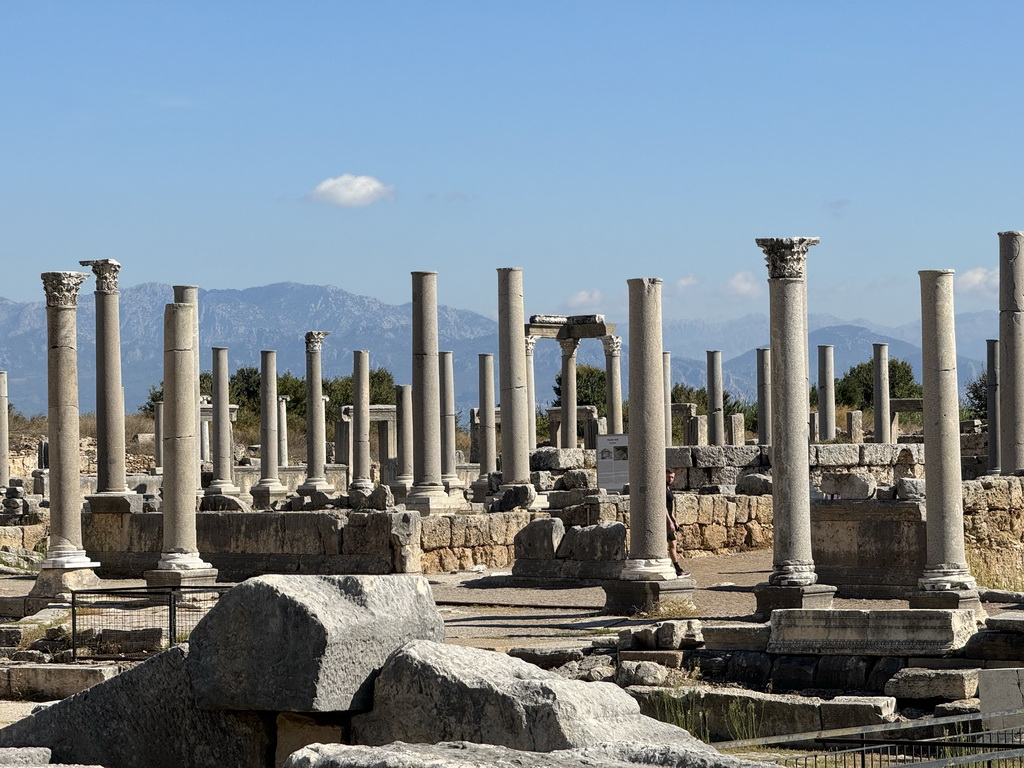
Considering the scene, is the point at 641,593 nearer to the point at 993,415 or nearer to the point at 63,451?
the point at 63,451

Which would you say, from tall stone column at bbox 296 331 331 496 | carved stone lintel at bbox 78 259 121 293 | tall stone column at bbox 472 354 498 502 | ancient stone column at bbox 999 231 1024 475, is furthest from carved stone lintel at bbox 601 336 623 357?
carved stone lintel at bbox 78 259 121 293

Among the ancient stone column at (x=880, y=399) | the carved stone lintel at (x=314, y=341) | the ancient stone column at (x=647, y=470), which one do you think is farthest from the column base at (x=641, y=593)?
the ancient stone column at (x=880, y=399)

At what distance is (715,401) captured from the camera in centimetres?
4469

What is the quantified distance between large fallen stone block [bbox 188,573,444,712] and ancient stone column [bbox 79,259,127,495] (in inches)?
639

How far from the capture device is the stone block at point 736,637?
13383 mm

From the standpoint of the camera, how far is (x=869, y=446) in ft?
116

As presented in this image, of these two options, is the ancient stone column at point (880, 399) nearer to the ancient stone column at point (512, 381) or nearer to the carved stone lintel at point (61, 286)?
the ancient stone column at point (512, 381)

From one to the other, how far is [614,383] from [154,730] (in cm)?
3079

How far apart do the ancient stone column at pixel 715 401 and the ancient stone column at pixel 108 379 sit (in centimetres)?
2129

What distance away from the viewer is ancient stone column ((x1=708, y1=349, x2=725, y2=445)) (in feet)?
143

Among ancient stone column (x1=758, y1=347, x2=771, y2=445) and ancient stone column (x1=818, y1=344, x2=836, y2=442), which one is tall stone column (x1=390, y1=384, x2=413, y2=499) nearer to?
ancient stone column (x1=758, y1=347, x2=771, y2=445)

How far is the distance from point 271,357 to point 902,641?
2607cm

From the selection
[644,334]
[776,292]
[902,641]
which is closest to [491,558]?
[644,334]

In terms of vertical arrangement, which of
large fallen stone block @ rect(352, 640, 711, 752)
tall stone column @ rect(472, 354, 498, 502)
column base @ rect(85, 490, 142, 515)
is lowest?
large fallen stone block @ rect(352, 640, 711, 752)
